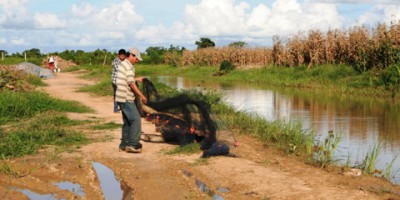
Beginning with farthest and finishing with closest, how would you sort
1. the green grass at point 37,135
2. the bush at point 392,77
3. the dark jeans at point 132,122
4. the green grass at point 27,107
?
the bush at point 392,77, the green grass at point 27,107, the dark jeans at point 132,122, the green grass at point 37,135

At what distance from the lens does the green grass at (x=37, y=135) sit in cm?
922

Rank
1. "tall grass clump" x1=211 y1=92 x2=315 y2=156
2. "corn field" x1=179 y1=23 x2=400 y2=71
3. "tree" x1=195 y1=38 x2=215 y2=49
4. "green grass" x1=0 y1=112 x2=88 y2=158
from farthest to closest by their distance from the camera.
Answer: "tree" x1=195 y1=38 x2=215 y2=49 → "corn field" x1=179 y1=23 x2=400 y2=71 → "tall grass clump" x1=211 y1=92 x2=315 y2=156 → "green grass" x1=0 y1=112 x2=88 y2=158

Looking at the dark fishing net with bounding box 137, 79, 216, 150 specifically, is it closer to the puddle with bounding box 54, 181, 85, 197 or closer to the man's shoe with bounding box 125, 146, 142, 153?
the man's shoe with bounding box 125, 146, 142, 153

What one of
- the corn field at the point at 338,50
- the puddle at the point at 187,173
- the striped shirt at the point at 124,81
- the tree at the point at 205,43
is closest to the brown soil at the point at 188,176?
the puddle at the point at 187,173

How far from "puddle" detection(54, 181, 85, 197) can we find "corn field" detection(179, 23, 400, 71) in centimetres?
1963

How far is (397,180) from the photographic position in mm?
8219

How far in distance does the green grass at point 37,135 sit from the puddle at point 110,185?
1496 mm

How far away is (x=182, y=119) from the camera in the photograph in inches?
387

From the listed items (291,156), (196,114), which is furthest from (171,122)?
(291,156)

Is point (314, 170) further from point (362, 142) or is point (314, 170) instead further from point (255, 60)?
point (255, 60)

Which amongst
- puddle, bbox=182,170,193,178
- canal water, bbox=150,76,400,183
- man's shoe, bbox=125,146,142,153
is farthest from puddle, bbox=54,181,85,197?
canal water, bbox=150,76,400,183

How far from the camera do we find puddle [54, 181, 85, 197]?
279 inches

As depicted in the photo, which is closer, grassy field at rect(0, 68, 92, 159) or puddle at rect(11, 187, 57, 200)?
puddle at rect(11, 187, 57, 200)

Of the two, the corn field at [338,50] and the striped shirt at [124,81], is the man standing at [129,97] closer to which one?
the striped shirt at [124,81]
